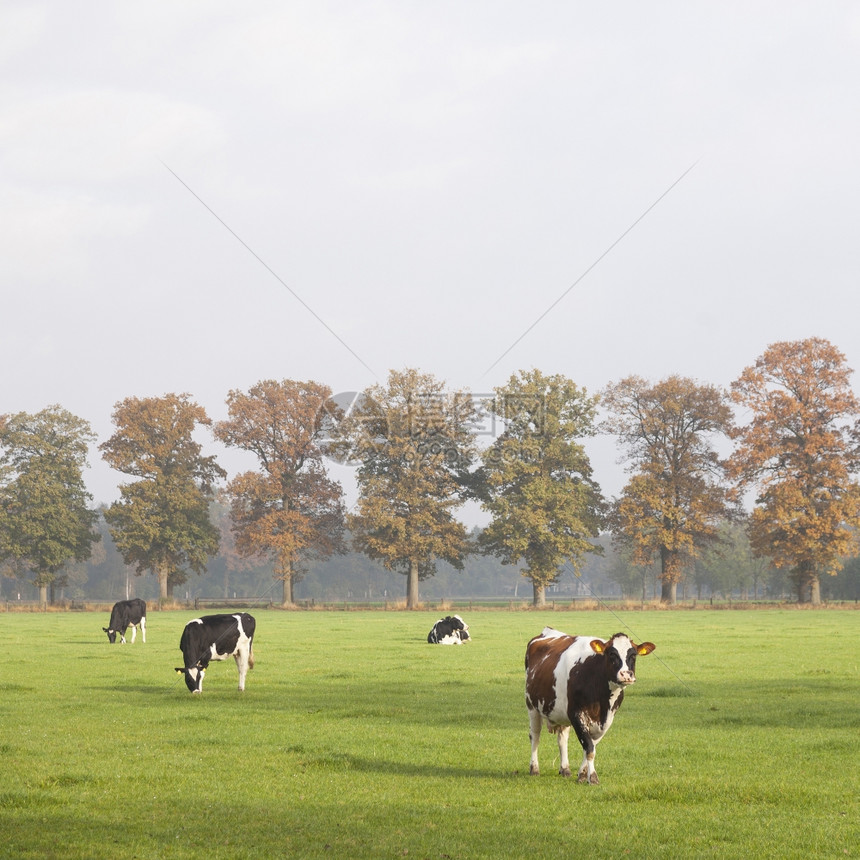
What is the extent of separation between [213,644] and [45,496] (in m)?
61.0

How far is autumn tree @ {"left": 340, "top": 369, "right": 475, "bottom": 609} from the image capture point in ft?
234

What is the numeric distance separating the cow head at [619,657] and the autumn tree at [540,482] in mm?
58416

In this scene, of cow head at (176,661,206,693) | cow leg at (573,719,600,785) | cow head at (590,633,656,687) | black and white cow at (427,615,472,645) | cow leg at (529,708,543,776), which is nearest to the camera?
cow head at (590,633,656,687)

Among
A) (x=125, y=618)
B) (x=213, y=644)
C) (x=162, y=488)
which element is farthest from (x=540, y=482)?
(x=213, y=644)

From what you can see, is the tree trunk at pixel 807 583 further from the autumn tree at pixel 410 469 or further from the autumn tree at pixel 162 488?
the autumn tree at pixel 162 488

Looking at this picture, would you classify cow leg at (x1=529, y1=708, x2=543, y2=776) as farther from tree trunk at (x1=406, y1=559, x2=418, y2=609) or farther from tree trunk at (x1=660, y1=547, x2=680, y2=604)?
tree trunk at (x1=660, y1=547, x2=680, y2=604)

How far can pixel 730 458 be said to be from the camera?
225ft

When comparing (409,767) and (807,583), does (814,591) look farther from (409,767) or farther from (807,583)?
(409,767)

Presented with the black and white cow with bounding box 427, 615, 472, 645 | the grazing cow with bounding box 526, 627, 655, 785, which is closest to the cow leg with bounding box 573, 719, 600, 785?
the grazing cow with bounding box 526, 627, 655, 785

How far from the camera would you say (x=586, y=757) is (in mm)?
11273

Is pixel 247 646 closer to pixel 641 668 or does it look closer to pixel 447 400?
pixel 641 668

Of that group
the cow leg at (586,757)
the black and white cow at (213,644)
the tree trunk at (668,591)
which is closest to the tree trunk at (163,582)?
the tree trunk at (668,591)

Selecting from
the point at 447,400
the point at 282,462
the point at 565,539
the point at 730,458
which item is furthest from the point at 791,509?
the point at 282,462

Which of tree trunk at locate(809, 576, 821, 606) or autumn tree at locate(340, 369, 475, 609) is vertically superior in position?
autumn tree at locate(340, 369, 475, 609)
